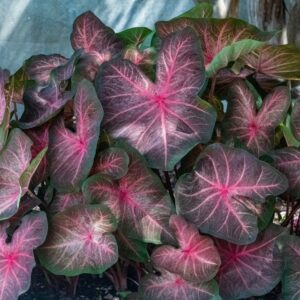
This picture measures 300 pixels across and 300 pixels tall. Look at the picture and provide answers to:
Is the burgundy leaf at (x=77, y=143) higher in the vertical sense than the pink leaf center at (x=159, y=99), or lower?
lower

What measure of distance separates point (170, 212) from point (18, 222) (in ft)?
1.02

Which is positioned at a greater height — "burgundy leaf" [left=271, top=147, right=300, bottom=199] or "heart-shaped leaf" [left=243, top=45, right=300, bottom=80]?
"heart-shaped leaf" [left=243, top=45, right=300, bottom=80]

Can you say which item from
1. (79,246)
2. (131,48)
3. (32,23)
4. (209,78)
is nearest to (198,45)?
(209,78)

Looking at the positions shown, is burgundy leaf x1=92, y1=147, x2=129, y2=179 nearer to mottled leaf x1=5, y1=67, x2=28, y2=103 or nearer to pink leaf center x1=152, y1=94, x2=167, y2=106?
pink leaf center x1=152, y1=94, x2=167, y2=106

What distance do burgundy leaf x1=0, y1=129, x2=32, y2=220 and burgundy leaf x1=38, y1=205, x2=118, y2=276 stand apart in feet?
0.31

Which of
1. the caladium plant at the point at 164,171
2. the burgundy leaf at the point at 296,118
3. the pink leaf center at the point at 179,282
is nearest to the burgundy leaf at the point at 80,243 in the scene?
the caladium plant at the point at 164,171

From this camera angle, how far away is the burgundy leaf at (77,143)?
43.9 inches

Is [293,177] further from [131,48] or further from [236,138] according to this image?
[131,48]

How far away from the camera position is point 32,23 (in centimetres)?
352

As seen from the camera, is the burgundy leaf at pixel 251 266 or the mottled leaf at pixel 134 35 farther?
the mottled leaf at pixel 134 35

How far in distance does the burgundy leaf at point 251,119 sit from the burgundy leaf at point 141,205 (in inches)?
8.2

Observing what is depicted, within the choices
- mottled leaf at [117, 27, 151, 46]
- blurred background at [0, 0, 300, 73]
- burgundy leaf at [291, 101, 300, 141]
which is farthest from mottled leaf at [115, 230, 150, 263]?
blurred background at [0, 0, 300, 73]

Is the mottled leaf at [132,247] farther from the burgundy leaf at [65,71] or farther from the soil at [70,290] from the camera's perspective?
the burgundy leaf at [65,71]

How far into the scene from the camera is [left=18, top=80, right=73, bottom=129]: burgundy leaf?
119cm
